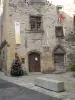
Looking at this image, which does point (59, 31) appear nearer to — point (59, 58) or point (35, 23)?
point (35, 23)

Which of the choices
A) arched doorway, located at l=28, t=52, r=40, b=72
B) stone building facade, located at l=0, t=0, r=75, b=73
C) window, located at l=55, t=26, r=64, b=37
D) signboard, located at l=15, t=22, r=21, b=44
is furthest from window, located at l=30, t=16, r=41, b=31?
arched doorway, located at l=28, t=52, r=40, b=72

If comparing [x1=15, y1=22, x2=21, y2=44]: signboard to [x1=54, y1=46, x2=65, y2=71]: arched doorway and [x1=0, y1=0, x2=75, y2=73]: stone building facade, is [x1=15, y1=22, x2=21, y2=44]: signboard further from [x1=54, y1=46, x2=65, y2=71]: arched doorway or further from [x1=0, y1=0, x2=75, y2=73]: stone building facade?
[x1=54, y1=46, x2=65, y2=71]: arched doorway

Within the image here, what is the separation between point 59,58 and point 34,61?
257cm

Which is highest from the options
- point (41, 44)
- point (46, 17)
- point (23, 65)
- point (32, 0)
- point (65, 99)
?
point (32, 0)

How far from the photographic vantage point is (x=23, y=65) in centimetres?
2288

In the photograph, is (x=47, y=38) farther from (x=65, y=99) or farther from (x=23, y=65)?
(x=65, y=99)

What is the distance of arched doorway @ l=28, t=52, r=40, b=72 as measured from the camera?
76.3ft

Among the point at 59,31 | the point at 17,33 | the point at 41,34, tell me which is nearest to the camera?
the point at 17,33

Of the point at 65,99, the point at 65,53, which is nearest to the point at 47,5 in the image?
the point at 65,53

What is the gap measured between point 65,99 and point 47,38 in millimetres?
12758

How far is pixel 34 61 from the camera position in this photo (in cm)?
2336

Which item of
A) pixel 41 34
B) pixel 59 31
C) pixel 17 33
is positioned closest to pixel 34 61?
pixel 41 34

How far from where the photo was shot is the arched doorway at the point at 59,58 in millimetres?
23594

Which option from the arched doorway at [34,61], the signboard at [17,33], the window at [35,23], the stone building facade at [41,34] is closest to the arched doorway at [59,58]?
the stone building facade at [41,34]
